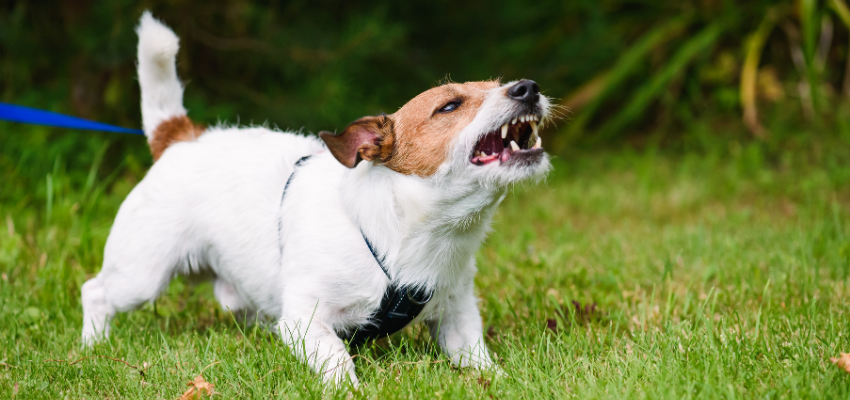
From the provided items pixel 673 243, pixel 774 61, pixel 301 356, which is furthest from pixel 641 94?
pixel 301 356

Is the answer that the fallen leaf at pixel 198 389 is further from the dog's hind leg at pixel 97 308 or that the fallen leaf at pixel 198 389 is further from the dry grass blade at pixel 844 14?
the dry grass blade at pixel 844 14

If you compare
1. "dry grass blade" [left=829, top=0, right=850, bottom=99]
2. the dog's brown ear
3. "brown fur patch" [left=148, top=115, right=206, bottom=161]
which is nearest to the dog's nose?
the dog's brown ear

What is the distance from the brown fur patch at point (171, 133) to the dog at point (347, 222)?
144 mm

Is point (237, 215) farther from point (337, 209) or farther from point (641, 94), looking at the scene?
point (641, 94)

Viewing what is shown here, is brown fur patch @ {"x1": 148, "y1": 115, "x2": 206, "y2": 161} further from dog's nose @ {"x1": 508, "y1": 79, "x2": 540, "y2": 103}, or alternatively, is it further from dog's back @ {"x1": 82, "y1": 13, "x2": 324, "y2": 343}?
dog's nose @ {"x1": 508, "y1": 79, "x2": 540, "y2": 103}

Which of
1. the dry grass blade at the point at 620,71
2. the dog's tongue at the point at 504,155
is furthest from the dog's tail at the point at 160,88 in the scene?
the dry grass blade at the point at 620,71

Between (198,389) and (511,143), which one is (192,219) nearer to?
(198,389)

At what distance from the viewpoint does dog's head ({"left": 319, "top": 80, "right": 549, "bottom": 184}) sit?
2.34m

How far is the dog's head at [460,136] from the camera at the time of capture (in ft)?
7.68

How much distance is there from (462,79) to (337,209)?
418 centimetres

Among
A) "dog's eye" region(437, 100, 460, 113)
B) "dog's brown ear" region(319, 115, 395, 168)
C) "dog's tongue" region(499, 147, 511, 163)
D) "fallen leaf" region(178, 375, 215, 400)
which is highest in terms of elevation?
"dog's eye" region(437, 100, 460, 113)

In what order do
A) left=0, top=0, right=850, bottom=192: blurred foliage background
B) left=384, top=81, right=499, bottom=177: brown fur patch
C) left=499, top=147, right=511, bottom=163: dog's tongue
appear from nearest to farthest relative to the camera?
left=499, top=147, right=511, bottom=163: dog's tongue
left=384, top=81, right=499, bottom=177: brown fur patch
left=0, top=0, right=850, bottom=192: blurred foliage background

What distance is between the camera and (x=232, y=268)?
289 cm

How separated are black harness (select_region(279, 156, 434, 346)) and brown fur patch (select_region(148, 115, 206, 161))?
1180 mm
